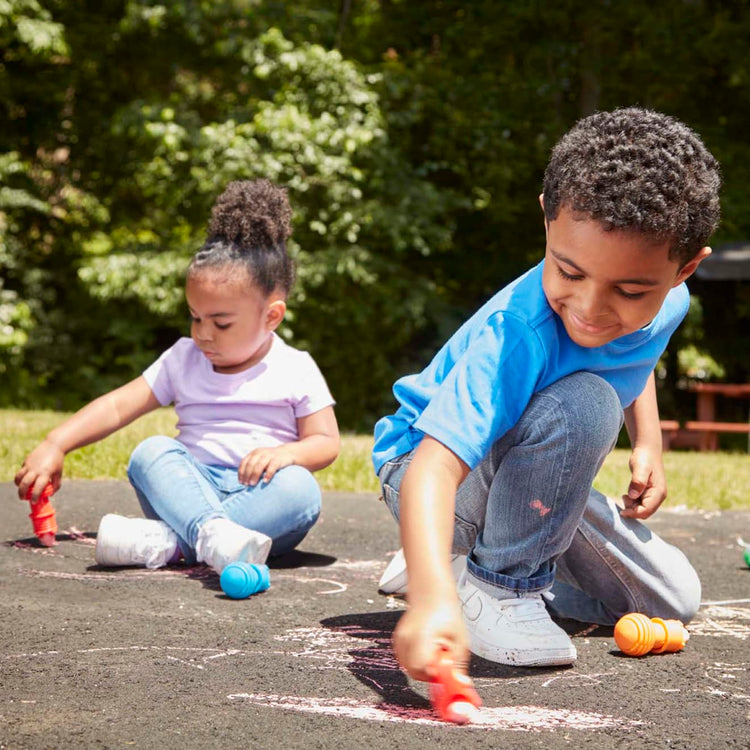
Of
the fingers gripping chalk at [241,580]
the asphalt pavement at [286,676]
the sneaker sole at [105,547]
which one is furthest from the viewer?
the sneaker sole at [105,547]

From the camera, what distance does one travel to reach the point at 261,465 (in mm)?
2934

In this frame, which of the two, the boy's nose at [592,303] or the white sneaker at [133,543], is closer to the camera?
the boy's nose at [592,303]

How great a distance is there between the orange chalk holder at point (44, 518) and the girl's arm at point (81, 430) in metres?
0.06

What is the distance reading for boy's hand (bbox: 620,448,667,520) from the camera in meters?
2.38

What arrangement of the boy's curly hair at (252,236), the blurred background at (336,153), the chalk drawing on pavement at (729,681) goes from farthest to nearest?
1. the blurred background at (336,153)
2. the boy's curly hair at (252,236)
3. the chalk drawing on pavement at (729,681)

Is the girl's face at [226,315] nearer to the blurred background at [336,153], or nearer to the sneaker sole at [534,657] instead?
the sneaker sole at [534,657]

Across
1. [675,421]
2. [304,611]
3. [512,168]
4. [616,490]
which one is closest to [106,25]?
[512,168]

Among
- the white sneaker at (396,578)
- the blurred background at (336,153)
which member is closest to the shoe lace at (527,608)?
the white sneaker at (396,578)

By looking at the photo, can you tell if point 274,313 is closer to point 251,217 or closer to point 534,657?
point 251,217

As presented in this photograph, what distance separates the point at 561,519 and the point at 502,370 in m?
0.39

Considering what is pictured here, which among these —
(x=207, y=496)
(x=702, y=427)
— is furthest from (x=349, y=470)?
(x=702, y=427)

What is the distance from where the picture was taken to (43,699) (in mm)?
1686

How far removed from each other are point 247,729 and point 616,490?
154 inches

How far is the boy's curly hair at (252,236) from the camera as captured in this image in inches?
128
